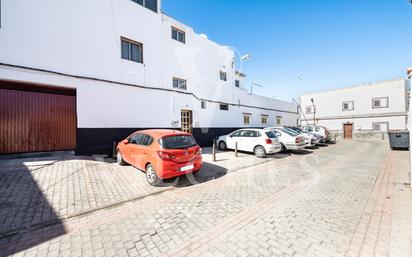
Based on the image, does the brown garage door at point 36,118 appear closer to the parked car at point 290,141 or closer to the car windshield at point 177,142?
the car windshield at point 177,142

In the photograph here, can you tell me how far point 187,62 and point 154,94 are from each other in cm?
376

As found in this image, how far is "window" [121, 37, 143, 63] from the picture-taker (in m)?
10.2

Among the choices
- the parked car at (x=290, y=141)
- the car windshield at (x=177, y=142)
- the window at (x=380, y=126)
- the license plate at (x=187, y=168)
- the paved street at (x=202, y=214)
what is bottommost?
the paved street at (x=202, y=214)

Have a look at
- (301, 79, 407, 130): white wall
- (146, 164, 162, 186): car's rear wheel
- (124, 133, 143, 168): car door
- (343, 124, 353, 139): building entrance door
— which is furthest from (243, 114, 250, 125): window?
(343, 124, 353, 139): building entrance door

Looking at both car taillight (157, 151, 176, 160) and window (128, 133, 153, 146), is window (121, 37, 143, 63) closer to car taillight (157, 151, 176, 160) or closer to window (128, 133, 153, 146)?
window (128, 133, 153, 146)

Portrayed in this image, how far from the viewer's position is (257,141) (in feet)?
32.9

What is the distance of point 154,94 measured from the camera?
1126 cm

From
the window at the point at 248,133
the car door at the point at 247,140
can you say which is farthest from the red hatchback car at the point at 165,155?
the window at the point at 248,133

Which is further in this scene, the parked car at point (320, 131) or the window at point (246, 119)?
the window at point (246, 119)

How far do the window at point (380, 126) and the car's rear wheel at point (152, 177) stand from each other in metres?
29.9

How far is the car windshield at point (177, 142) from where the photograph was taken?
5515mm

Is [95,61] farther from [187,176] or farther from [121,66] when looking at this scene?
[187,176]

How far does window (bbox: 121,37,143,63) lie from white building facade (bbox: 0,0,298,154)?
5 centimetres

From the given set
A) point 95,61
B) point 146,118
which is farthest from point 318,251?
point 95,61
